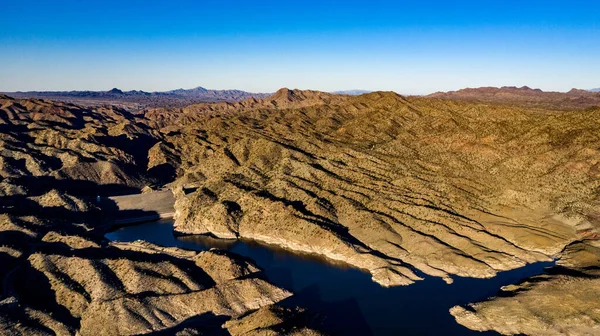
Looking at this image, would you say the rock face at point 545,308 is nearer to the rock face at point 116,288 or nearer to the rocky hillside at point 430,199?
the rocky hillside at point 430,199

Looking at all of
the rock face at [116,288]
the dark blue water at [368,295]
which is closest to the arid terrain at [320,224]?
the rock face at [116,288]

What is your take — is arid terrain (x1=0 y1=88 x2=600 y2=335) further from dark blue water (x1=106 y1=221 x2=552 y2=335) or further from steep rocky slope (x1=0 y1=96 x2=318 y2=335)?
dark blue water (x1=106 y1=221 x2=552 y2=335)

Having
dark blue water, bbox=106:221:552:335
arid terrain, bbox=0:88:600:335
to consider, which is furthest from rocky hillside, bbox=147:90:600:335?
dark blue water, bbox=106:221:552:335

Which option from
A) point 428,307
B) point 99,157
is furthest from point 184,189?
point 428,307

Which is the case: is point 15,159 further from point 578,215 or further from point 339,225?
point 578,215

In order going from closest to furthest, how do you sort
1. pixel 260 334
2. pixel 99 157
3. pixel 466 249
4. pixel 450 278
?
pixel 260 334 → pixel 450 278 → pixel 466 249 → pixel 99 157
